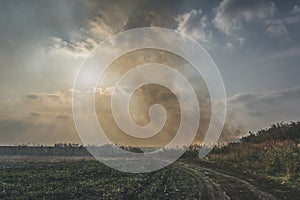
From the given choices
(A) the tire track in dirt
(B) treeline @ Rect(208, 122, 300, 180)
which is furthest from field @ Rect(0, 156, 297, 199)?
(B) treeline @ Rect(208, 122, 300, 180)

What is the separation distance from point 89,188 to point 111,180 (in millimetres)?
3230

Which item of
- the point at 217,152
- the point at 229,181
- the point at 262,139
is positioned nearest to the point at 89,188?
the point at 229,181

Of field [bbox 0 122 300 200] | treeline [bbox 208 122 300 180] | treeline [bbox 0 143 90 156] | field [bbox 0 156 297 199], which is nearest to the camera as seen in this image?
field [bbox 0 156 297 199]

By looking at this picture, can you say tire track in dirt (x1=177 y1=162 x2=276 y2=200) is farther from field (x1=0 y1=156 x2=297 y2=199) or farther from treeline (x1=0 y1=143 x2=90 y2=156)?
treeline (x1=0 y1=143 x2=90 y2=156)

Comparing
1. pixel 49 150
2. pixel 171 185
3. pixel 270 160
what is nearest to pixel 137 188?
pixel 171 185

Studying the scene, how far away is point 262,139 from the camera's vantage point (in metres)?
44.3

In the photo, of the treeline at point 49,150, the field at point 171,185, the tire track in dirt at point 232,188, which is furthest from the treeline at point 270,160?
the treeline at point 49,150

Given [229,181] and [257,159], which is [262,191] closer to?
[229,181]

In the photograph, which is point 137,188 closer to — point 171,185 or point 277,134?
point 171,185

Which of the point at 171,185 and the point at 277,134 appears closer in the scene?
the point at 171,185

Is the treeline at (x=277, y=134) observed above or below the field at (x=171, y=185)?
above

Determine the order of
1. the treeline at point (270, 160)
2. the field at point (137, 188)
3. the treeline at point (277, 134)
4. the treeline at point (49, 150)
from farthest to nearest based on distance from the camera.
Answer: the treeline at point (49, 150) < the treeline at point (277, 134) < the treeline at point (270, 160) < the field at point (137, 188)

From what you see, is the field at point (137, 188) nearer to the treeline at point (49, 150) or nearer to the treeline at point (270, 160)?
the treeline at point (270, 160)

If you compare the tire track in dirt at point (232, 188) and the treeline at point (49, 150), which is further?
the treeline at point (49, 150)
